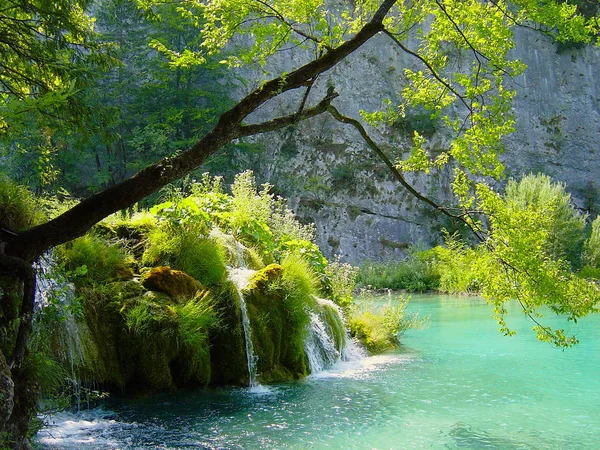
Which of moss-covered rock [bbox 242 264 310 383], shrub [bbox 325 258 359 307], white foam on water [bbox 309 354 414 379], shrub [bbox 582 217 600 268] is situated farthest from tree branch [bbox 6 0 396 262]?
shrub [bbox 582 217 600 268]

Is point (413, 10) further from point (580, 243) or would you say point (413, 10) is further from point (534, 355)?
point (580, 243)

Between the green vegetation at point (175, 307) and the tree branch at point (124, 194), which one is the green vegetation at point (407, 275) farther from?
the tree branch at point (124, 194)

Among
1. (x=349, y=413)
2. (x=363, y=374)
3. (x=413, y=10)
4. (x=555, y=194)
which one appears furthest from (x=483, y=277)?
(x=555, y=194)

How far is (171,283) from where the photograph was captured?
6.41 metres

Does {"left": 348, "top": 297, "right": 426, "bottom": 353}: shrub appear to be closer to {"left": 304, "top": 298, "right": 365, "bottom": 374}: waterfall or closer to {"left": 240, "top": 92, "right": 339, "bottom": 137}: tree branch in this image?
{"left": 304, "top": 298, "right": 365, "bottom": 374}: waterfall

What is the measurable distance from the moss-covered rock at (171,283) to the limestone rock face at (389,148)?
18.4 meters

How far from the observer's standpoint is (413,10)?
205 inches

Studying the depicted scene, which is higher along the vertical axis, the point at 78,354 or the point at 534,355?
the point at 78,354

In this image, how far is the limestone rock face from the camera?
2552 cm

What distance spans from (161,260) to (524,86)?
81.0 ft

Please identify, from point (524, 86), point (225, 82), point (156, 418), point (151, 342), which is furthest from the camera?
point (524, 86)

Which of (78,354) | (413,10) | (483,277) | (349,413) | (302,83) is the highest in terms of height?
(413,10)

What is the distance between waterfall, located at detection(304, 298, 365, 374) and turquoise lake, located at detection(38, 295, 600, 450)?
0.19 meters

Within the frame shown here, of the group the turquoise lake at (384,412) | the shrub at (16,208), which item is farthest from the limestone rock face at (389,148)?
the shrub at (16,208)
